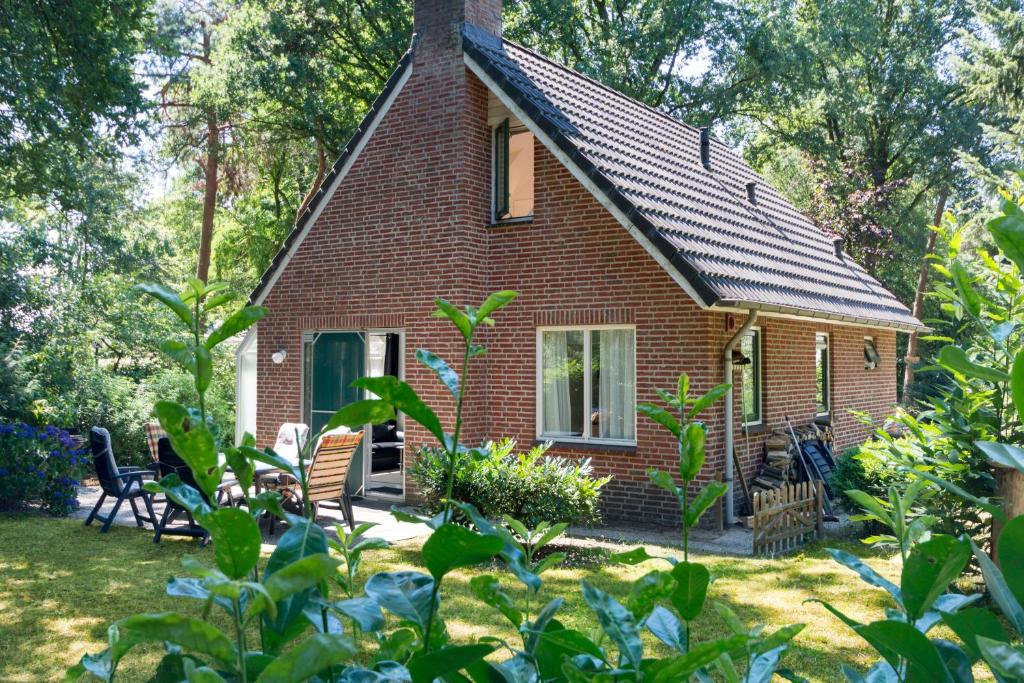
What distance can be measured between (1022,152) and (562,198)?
54.5ft

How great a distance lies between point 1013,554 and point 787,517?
9.85 meters

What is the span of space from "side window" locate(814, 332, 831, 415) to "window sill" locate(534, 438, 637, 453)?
518cm

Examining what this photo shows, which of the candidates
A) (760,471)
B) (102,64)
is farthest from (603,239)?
(102,64)

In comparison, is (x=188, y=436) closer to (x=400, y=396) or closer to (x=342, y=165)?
(x=400, y=396)

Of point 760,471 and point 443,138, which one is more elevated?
point 443,138

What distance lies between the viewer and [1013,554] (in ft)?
3.00

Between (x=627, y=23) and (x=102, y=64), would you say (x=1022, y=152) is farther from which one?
(x=102, y=64)

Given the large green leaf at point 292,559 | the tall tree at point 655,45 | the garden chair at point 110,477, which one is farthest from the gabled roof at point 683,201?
the large green leaf at point 292,559

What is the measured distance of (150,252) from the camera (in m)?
24.5

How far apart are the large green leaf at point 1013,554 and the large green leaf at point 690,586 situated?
37cm

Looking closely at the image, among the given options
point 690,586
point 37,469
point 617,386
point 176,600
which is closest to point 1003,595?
point 690,586

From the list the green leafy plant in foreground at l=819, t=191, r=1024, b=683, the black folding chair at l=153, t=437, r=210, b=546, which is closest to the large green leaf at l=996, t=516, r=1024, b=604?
the green leafy plant in foreground at l=819, t=191, r=1024, b=683

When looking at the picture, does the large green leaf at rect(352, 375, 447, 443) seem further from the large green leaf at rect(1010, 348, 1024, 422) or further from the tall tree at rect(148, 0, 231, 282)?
the tall tree at rect(148, 0, 231, 282)

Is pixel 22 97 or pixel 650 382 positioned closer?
pixel 22 97
